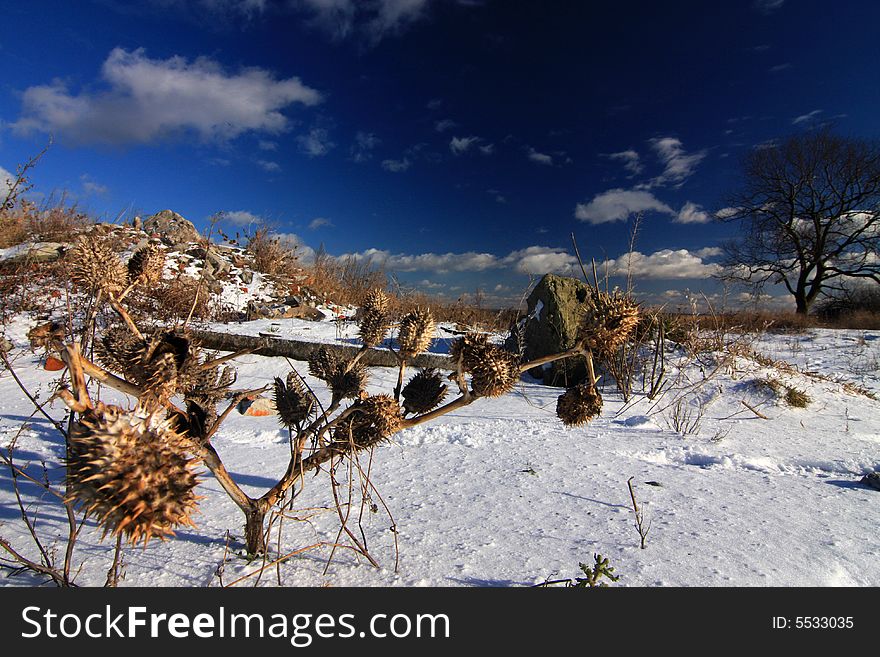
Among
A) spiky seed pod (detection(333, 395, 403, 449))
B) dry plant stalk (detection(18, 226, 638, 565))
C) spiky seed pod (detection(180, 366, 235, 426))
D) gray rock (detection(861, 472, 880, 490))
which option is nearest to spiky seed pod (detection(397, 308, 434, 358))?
dry plant stalk (detection(18, 226, 638, 565))

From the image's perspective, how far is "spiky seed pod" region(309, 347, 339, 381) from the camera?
3.97 ft

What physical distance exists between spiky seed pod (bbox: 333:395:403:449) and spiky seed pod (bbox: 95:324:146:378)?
0.48 m

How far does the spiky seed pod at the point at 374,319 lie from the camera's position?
1.18m

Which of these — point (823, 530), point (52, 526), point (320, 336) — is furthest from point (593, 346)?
point (320, 336)

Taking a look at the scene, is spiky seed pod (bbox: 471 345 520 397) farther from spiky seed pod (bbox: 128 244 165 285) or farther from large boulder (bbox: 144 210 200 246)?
large boulder (bbox: 144 210 200 246)

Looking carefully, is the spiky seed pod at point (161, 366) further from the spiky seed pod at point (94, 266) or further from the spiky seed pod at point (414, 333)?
the spiky seed pod at point (414, 333)

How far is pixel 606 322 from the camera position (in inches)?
39.1

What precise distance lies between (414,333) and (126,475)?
2.09ft

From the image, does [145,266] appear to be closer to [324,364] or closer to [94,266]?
[94,266]

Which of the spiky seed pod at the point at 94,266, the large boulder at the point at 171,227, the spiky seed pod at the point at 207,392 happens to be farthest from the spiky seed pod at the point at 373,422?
the large boulder at the point at 171,227

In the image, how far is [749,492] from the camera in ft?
6.26

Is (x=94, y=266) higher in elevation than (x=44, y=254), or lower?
lower

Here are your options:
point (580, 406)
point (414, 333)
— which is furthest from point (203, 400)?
point (580, 406)
